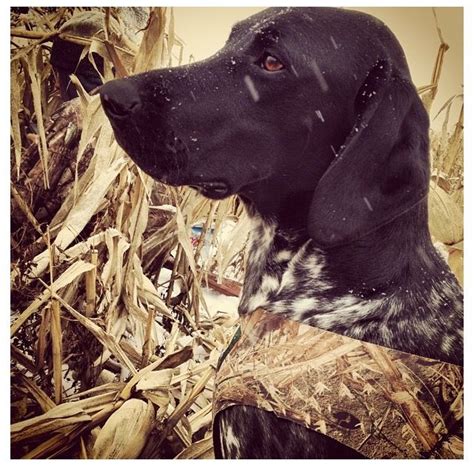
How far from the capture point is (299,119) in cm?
169

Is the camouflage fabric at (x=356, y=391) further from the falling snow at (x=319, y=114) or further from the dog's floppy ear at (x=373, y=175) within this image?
the falling snow at (x=319, y=114)

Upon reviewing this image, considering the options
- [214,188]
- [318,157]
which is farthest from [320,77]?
[214,188]

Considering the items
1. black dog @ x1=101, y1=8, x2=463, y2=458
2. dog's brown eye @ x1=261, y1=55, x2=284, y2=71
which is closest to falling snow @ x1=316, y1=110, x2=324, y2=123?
black dog @ x1=101, y1=8, x2=463, y2=458

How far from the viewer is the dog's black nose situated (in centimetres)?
158

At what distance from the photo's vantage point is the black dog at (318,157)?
5.36ft

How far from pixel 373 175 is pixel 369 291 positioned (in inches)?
12.1

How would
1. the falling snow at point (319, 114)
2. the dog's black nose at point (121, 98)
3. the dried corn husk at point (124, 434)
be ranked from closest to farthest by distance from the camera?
the dog's black nose at point (121, 98) < the falling snow at point (319, 114) < the dried corn husk at point (124, 434)

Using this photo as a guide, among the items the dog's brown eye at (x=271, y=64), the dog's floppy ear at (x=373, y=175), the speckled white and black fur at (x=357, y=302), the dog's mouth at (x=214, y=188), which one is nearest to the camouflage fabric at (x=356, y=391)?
the speckled white and black fur at (x=357, y=302)

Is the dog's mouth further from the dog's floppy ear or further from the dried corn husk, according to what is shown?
the dried corn husk

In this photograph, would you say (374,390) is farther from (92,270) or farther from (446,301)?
(92,270)

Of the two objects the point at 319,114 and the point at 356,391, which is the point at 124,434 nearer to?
the point at 356,391

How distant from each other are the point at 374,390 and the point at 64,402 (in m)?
1.04

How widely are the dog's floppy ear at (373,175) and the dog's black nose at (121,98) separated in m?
0.52

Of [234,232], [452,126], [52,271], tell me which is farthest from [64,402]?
[452,126]
